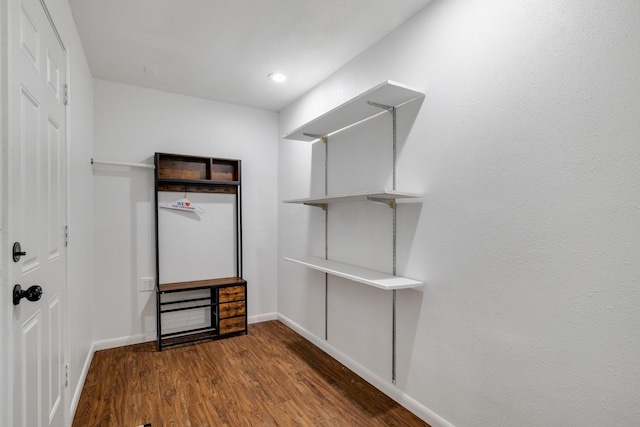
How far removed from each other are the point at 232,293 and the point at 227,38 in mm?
2356

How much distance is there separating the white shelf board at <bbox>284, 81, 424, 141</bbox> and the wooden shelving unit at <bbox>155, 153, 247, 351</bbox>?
42.3 inches

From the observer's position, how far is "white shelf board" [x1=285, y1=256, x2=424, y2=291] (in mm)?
1959

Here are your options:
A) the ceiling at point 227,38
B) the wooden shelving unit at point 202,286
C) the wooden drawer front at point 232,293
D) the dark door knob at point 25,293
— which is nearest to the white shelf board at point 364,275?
the wooden drawer front at point 232,293

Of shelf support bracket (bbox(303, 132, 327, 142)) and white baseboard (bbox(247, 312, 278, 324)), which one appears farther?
white baseboard (bbox(247, 312, 278, 324))

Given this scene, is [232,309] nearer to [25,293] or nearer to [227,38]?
[25,293]

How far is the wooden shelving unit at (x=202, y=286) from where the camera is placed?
3294mm

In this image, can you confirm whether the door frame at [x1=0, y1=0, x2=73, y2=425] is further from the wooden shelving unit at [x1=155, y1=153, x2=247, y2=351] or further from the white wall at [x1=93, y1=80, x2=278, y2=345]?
the white wall at [x1=93, y1=80, x2=278, y2=345]

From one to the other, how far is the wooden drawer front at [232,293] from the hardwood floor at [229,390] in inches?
17.5

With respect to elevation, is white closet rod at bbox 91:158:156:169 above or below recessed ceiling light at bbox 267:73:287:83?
below

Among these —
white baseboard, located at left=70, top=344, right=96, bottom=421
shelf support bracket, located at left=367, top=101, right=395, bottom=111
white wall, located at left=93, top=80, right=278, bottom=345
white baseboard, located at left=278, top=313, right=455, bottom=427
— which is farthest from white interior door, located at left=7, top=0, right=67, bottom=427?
white baseboard, located at left=278, top=313, right=455, bottom=427

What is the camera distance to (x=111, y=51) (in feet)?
8.63

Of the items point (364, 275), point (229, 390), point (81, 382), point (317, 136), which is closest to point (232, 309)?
point (229, 390)

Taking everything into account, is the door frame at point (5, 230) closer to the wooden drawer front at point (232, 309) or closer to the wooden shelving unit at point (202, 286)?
the wooden shelving unit at point (202, 286)

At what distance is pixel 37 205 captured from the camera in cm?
140
